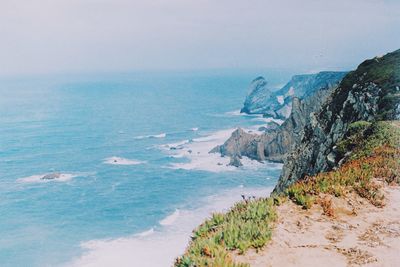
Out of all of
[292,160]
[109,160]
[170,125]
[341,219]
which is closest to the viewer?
[341,219]

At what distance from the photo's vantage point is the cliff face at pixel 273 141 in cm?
10050

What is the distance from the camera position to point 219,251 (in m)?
9.52

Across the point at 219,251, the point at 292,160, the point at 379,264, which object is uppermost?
the point at 219,251

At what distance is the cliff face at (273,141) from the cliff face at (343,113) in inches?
2279

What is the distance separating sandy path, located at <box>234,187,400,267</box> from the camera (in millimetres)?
10078

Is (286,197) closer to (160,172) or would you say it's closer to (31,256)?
(31,256)

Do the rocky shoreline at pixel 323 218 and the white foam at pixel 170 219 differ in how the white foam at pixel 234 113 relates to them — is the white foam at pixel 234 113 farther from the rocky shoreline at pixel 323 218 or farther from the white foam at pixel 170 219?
the rocky shoreline at pixel 323 218

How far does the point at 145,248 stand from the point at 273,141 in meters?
55.0

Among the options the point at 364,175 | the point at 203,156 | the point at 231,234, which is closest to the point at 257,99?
the point at 203,156

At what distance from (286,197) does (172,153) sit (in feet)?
320

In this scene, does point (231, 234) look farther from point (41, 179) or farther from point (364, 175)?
point (41, 179)

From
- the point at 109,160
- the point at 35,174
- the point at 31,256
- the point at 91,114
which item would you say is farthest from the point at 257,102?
the point at 31,256

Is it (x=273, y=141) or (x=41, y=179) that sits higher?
(x=273, y=141)

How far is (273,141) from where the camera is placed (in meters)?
103
